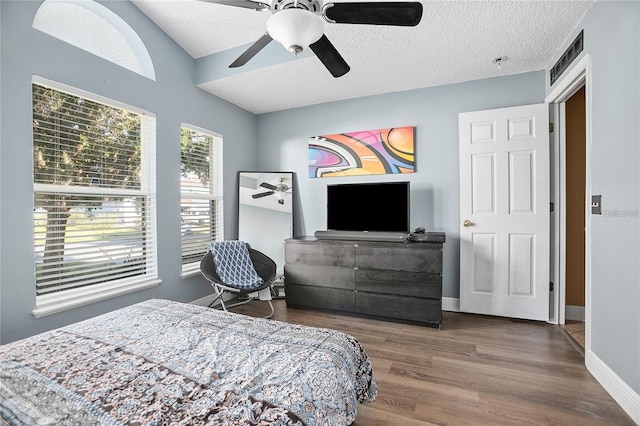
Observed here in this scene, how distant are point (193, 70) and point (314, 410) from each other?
359cm

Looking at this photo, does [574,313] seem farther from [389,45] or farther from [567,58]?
[389,45]

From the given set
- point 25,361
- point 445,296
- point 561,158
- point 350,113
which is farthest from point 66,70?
point 561,158

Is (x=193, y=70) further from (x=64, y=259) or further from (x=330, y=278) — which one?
(x=330, y=278)

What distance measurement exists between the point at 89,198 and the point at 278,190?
84.7 inches

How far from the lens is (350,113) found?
3779 mm

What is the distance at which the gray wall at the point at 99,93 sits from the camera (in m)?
1.86

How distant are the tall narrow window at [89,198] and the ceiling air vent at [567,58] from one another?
376 cm

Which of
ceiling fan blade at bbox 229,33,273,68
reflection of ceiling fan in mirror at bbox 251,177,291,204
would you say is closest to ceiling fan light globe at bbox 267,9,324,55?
ceiling fan blade at bbox 229,33,273,68

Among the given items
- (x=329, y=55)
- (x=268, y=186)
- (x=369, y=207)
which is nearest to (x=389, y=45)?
(x=329, y=55)

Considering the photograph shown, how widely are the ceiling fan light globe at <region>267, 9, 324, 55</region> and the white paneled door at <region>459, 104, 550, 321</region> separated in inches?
92.7

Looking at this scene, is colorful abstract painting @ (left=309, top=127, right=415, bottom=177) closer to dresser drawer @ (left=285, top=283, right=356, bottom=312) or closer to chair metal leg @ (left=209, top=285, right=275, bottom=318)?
dresser drawer @ (left=285, top=283, right=356, bottom=312)

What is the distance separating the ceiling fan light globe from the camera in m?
1.38

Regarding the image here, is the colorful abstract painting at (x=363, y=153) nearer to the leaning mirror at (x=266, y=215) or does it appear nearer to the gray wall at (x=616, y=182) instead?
the leaning mirror at (x=266, y=215)

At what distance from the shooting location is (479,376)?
1992 mm
